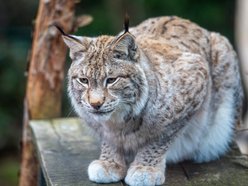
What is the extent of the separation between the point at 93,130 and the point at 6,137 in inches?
218

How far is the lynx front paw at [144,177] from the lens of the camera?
4410 millimetres

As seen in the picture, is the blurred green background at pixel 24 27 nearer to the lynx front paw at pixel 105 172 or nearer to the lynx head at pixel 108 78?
the lynx front paw at pixel 105 172

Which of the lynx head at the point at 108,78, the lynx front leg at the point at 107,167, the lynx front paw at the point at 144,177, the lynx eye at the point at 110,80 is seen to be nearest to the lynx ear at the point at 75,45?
the lynx head at the point at 108,78

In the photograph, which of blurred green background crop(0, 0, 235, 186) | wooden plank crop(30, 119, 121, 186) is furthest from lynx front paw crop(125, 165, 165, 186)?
blurred green background crop(0, 0, 235, 186)

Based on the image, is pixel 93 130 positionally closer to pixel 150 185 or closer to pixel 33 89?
pixel 150 185

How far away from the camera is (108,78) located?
413cm

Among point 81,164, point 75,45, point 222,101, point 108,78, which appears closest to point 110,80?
point 108,78

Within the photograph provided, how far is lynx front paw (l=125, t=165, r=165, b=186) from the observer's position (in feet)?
14.5

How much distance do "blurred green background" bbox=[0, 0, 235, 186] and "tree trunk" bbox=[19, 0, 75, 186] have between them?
356 cm

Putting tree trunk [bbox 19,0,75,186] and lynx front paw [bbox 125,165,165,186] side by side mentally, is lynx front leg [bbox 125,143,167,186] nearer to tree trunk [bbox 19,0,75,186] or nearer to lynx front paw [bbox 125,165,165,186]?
lynx front paw [bbox 125,165,165,186]

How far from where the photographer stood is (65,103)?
9.91 metres

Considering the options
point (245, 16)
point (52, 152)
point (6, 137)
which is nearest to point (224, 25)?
point (245, 16)

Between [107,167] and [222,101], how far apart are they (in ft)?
→ 3.37

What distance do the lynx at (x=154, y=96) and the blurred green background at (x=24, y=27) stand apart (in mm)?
4609
